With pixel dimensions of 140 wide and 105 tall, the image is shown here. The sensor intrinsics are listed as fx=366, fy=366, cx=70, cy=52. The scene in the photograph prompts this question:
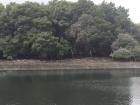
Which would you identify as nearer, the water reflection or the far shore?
the water reflection

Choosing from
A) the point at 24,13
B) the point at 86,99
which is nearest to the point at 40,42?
the point at 24,13

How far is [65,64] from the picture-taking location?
85812mm

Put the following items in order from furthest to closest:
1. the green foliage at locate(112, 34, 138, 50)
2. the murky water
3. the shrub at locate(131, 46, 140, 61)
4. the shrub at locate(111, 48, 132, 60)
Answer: the green foliage at locate(112, 34, 138, 50)
the shrub at locate(131, 46, 140, 61)
the shrub at locate(111, 48, 132, 60)
the murky water

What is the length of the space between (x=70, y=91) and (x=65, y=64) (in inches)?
1431

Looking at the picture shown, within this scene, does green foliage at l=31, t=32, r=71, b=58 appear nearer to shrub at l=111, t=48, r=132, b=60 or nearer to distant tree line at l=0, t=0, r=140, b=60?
distant tree line at l=0, t=0, r=140, b=60

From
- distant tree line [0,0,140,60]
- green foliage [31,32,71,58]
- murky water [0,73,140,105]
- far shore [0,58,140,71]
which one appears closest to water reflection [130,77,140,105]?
murky water [0,73,140,105]

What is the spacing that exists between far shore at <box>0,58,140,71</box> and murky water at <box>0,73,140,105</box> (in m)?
17.2

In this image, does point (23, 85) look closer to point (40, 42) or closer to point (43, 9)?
point (40, 42)

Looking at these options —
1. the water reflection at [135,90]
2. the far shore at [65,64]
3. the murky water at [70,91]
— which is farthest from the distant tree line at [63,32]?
the water reflection at [135,90]

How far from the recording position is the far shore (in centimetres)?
8256

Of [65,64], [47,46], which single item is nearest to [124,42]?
[65,64]

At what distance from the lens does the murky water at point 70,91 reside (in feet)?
139

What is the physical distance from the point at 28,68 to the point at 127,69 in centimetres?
2260

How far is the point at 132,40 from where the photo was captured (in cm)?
9125
